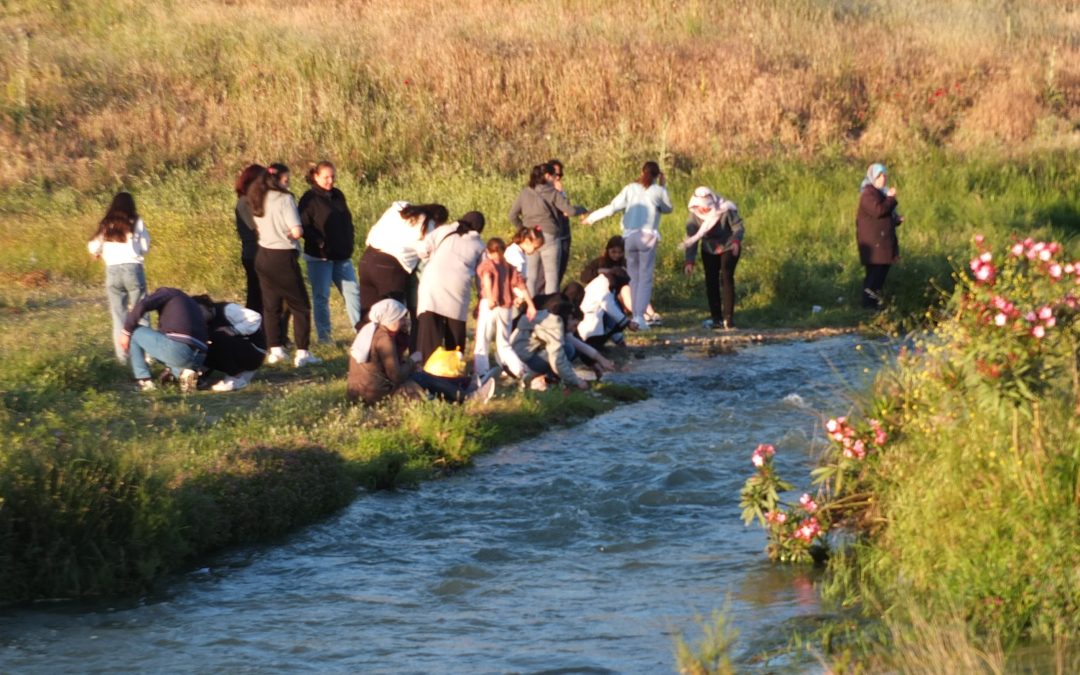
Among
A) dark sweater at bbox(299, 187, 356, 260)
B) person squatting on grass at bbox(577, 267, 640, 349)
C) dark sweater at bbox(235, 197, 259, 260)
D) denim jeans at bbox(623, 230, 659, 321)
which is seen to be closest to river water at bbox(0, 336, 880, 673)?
person squatting on grass at bbox(577, 267, 640, 349)

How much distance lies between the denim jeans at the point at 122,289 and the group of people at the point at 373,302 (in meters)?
0.01

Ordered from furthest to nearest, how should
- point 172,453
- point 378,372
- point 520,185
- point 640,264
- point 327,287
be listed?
point 520,185, point 640,264, point 327,287, point 378,372, point 172,453

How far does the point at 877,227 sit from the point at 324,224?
6.72m

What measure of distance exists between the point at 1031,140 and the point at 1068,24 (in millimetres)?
10222

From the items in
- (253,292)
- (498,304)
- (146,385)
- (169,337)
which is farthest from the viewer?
(253,292)

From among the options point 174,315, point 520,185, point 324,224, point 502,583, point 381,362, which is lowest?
point 502,583

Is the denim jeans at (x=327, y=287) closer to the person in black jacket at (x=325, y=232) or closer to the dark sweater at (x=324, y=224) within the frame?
the person in black jacket at (x=325, y=232)

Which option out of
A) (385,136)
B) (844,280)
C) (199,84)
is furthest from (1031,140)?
(199,84)

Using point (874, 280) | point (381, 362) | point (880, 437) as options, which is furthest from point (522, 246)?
point (880, 437)

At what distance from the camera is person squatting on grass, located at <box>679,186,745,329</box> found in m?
17.0

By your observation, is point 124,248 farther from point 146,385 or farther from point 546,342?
point 546,342

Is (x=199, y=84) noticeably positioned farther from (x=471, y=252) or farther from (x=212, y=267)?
(x=471, y=252)

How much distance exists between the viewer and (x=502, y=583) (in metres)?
9.30

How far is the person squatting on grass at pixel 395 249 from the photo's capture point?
14.5 meters
